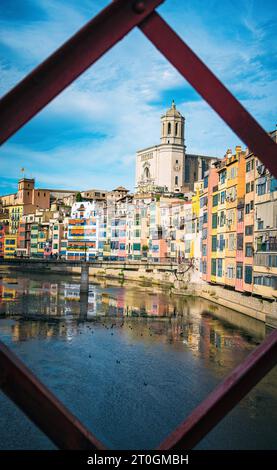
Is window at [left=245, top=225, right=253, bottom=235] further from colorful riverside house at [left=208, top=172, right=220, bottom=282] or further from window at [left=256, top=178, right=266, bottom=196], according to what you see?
colorful riverside house at [left=208, top=172, right=220, bottom=282]

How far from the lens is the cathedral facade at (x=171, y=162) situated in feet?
357

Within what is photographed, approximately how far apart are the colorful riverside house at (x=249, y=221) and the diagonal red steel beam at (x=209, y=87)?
26.7 meters

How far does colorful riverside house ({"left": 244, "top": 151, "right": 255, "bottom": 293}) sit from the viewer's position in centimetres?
2809

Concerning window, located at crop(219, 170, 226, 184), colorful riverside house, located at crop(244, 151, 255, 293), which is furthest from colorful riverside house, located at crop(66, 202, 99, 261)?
colorful riverside house, located at crop(244, 151, 255, 293)

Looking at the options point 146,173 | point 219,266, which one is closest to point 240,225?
point 219,266

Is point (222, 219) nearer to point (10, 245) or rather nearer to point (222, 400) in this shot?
point (222, 400)

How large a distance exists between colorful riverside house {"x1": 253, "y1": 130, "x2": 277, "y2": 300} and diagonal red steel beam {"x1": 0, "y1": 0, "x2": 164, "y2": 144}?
76.9 feet

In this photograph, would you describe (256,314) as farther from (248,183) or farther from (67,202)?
(67,202)

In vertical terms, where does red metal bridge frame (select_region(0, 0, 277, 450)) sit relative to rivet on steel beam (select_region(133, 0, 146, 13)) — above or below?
below

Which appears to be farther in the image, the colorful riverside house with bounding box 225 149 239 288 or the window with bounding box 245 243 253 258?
the colorful riverside house with bounding box 225 149 239 288

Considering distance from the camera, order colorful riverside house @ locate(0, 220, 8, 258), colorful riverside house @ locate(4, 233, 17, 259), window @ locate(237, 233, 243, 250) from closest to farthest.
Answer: window @ locate(237, 233, 243, 250)
colorful riverside house @ locate(4, 233, 17, 259)
colorful riverside house @ locate(0, 220, 8, 258)

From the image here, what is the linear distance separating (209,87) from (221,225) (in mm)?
33987

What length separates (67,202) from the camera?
107 meters
